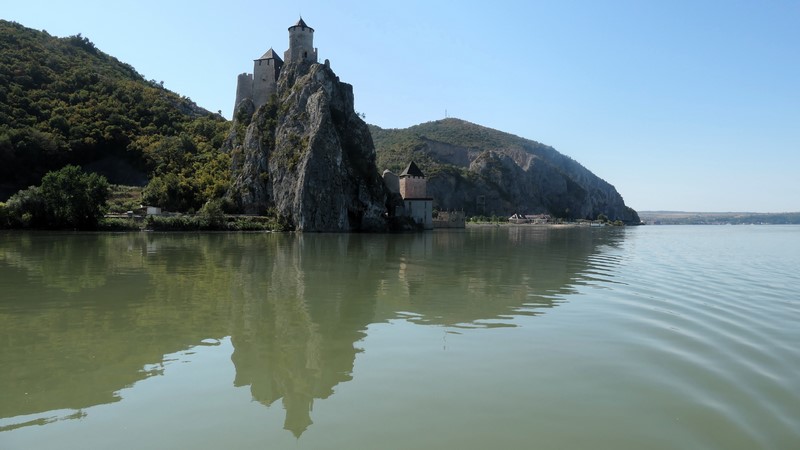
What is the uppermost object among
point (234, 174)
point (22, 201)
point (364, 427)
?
point (234, 174)

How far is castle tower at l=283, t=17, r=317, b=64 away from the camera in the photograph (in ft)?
248

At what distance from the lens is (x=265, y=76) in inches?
3189

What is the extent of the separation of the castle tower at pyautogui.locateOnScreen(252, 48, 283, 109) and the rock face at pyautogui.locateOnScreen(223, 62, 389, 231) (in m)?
5.52

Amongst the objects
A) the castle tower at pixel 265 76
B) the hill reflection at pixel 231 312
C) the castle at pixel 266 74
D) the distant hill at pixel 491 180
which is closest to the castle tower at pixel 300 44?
the castle at pixel 266 74

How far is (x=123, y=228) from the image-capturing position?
50.2 meters

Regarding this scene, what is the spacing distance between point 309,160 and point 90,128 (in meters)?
35.4

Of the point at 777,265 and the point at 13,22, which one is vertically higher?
the point at 13,22

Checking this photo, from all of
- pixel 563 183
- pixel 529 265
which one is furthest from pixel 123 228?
pixel 563 183

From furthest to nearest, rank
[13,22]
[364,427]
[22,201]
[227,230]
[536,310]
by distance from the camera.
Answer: [13,22] → [227,230] → [22,201] → [536,310] → [364,427]

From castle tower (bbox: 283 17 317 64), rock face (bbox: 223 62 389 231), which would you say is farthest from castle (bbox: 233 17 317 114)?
rock face (bbox: 223 62 389 231)

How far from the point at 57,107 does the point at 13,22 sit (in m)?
38.6

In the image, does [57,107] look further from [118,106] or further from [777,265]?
[777,265]

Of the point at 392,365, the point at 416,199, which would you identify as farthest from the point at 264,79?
the point at 392,365

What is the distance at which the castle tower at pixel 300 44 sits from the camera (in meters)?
75.6
